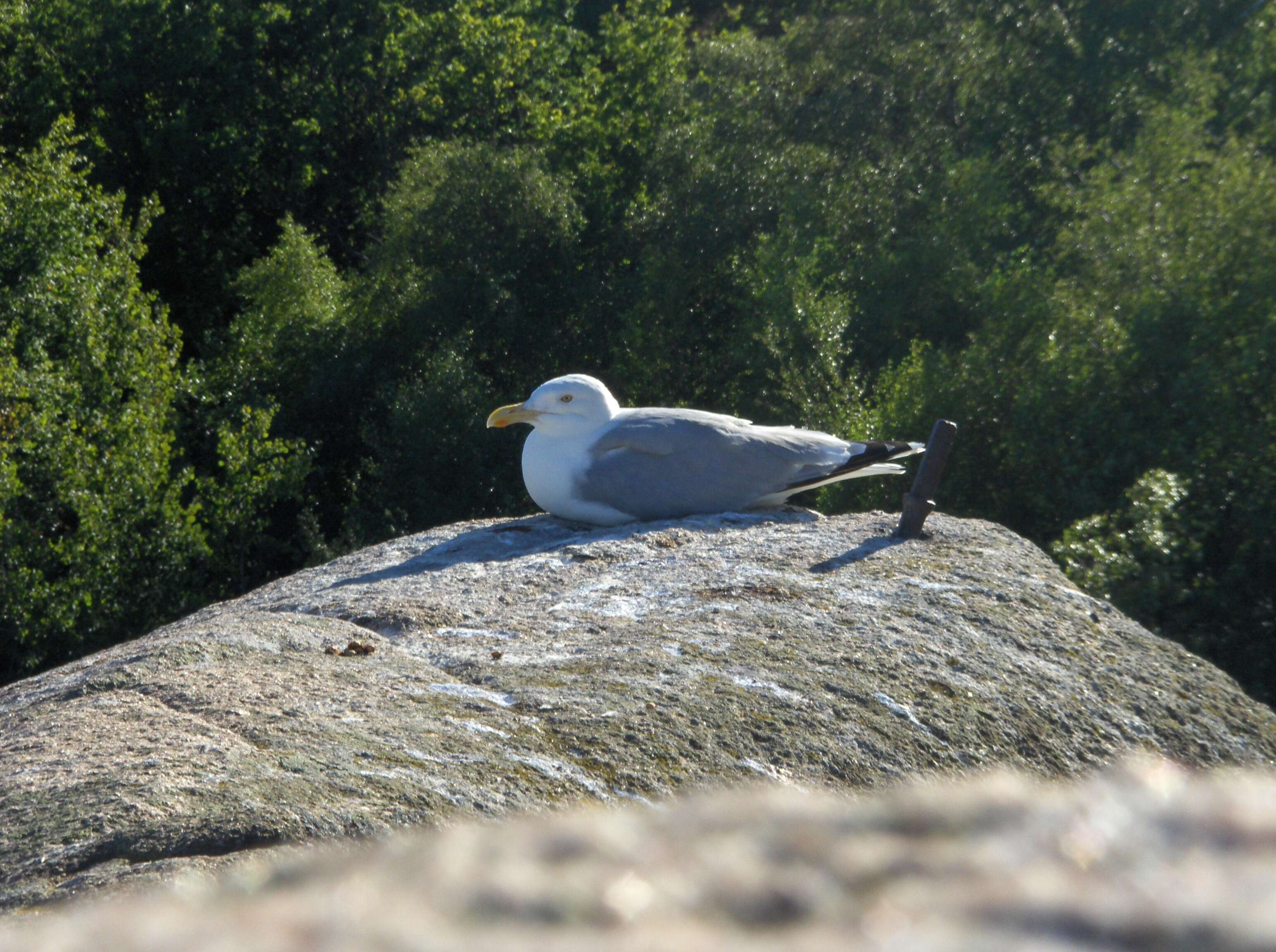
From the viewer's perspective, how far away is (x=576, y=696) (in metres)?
2.83

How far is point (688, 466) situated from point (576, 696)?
2.92 meters

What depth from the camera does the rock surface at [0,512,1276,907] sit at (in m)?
2.16

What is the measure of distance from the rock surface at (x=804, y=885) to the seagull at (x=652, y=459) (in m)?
4.92

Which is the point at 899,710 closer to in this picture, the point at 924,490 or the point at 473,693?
the point at 473,693

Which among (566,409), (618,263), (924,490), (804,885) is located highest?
(618,263)

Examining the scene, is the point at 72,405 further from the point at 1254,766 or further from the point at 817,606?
the point at 1254,766

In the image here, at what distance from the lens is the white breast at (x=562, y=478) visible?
5.62m

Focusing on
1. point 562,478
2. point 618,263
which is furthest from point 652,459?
A: point 618,263

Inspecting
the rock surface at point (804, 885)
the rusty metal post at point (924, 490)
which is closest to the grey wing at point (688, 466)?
the rusty metal post at point (924, 490)

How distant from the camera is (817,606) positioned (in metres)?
3.74

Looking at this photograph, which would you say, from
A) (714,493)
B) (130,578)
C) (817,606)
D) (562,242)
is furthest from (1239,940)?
(562,242)

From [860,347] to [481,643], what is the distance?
38.6 feet

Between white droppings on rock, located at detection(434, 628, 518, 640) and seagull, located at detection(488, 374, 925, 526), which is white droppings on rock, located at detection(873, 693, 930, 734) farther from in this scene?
seagull, located at detection(488, 374, 925, 526)

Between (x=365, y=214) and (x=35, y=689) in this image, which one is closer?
(x=35, y=689)
